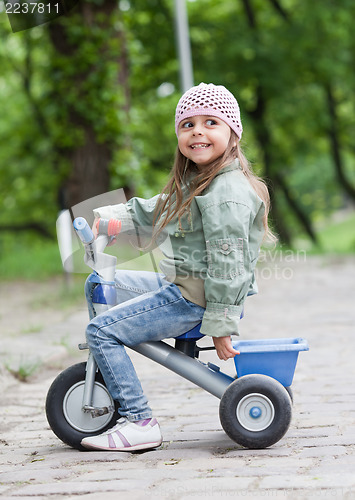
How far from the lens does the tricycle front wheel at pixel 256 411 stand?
3393 millimetres

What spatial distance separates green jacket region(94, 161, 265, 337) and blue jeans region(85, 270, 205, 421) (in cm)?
8

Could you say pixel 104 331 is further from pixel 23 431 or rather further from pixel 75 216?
pixel 23 431

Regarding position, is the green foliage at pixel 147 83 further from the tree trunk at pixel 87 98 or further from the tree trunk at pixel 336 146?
the tree trunk at pixel 336 146

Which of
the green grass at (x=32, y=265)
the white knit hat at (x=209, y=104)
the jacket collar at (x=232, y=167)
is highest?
the green grass at (x=32, y=265)

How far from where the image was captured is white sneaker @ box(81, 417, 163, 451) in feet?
11.2

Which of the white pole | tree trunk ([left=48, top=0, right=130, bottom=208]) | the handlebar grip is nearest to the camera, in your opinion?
the handlebar grip

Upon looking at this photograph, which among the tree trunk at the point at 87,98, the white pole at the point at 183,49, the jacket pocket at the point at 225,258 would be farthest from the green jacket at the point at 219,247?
the white pole at the point at 183,49

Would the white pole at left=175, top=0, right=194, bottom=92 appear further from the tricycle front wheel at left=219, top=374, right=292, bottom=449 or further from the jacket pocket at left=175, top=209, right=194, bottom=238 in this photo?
the tricycle front wheel at left=219, top=374, right=292, bottom=449

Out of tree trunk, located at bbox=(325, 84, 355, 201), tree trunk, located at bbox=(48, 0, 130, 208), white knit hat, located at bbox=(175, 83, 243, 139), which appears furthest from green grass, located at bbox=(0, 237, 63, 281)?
tree trunk, located at bbox=(325, 84, 355, 201)

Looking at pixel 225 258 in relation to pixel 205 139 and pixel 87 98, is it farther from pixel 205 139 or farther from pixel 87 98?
pixel 87 98

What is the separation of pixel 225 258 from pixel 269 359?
1.73ft

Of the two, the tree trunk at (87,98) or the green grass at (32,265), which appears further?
the green grass at (32,265)

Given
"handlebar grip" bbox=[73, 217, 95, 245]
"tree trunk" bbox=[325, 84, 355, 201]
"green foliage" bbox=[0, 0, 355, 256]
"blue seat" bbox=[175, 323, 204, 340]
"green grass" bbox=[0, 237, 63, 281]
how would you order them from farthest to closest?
"tree trunk" bbox=[325, 84, 355, 201] → "green grass" bbox=[0, 237, 63, 281] → "green foliage" bbox=[0, 0, 355, 256] → "blue seat" bbox=[175, 323, 204, 340] → "handlebar grip" bbox=[73, 217, 95, 245]

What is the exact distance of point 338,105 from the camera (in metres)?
23.6
